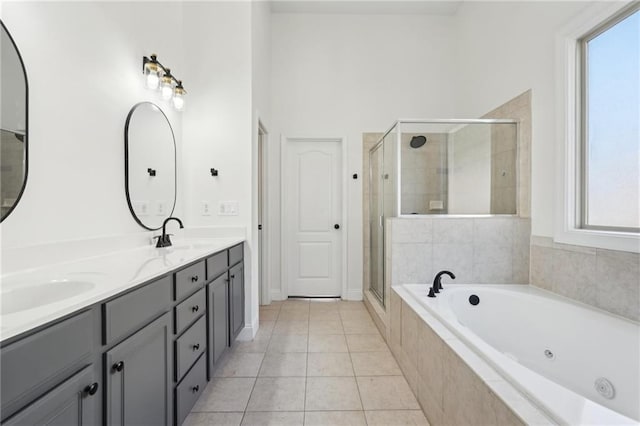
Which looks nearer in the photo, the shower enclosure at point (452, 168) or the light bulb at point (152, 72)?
the light bulb at point (152, 72)

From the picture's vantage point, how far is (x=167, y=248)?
1832 millimetres

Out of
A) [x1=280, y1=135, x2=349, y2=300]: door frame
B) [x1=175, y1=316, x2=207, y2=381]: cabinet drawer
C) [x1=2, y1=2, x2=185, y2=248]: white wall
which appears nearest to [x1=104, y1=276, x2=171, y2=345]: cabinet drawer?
[x1=175, y1=316, x2=207, y2=381]: cabinet drawer

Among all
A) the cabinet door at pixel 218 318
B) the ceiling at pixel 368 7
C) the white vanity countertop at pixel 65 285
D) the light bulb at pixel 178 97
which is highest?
the ceiling at pixel 368 7

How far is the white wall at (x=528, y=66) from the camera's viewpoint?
1931 mm

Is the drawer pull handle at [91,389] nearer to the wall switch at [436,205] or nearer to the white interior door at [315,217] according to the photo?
the wall switch at [436,205]

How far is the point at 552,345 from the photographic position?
159 centimetres

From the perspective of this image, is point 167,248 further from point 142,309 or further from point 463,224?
point 463,224

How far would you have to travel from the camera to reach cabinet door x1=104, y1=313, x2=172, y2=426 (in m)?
0.87

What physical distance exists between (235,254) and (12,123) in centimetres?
136

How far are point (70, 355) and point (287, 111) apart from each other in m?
3.08

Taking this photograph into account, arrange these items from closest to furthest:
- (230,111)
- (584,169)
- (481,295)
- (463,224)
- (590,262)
A: (590,262) < (584,169) < (481,295) < (463,224) < (230,111)

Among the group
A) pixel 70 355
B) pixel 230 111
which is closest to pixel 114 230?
pixel 70 355

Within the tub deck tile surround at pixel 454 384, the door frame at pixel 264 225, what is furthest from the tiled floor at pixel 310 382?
the door frame at pixel 264 225

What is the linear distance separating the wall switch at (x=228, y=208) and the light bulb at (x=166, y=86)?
0.88 metres
